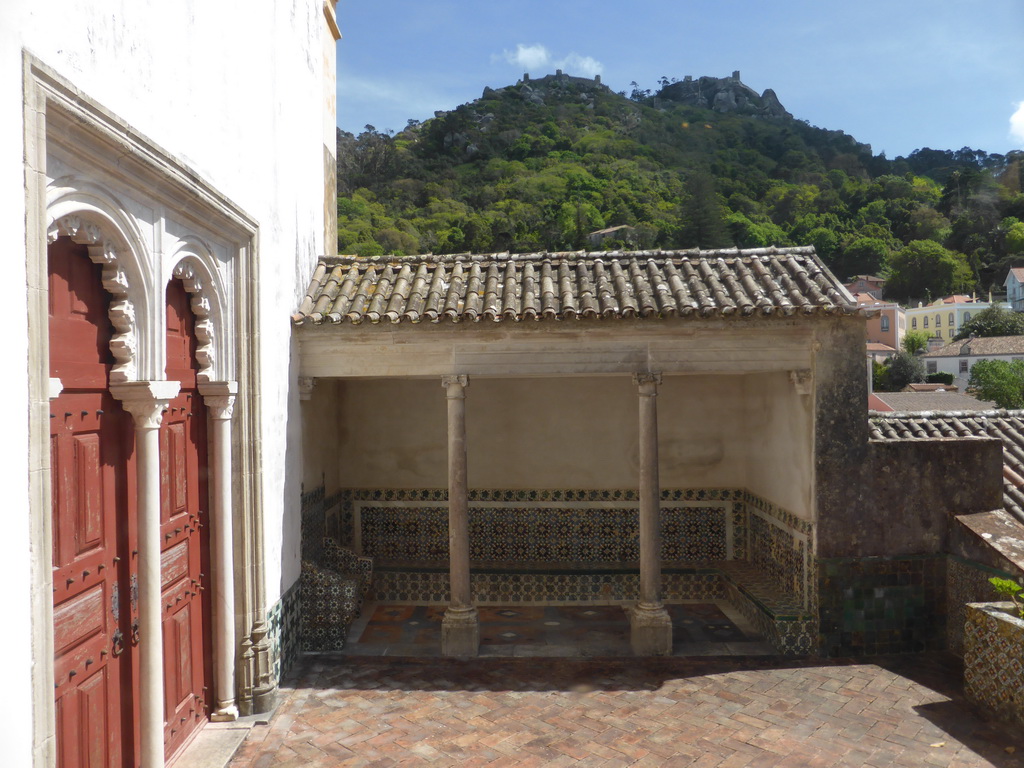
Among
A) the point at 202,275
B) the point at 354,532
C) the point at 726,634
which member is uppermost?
the point at 202,275

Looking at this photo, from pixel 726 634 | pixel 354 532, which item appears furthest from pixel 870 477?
pixel 354 532

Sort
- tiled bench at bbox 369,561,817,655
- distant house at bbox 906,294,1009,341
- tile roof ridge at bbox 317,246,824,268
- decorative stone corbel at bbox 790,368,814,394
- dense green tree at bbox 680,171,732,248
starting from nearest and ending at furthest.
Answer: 1. decorative stone corbel at bbox 790,368,814,394
2. tile roof ridge at bbox 317,246,824,268
3. tiled bench at bbox 369,561,817,655
4. dense green tree at bbox 680,171,732,248
5. distant house at bbox 906,294,1009,341

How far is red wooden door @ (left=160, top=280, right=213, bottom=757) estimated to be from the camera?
498cm

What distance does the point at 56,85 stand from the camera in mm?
3125

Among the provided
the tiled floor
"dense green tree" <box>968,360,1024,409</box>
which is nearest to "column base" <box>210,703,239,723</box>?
the tiled floor

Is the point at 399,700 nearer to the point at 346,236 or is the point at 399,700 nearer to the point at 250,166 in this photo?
the point at 250,166

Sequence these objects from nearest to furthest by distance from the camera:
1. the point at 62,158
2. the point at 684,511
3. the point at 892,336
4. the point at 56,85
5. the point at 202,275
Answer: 1. the point at 56,85
2. the point at 62,158
3. the point at 202,275
4. the point at 684,511
5. the point at 892,336

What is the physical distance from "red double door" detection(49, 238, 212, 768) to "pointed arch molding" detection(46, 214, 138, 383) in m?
0.06

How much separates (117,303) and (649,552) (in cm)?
548

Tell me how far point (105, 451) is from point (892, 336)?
7342cm

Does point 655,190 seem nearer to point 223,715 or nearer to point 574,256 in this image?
point 574,256

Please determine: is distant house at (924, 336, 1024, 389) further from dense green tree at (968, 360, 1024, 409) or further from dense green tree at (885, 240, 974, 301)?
dense green tree at (885, 240, 974, 301)

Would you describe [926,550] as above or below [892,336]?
below

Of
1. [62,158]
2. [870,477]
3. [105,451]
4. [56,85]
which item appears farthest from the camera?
[870,477]
